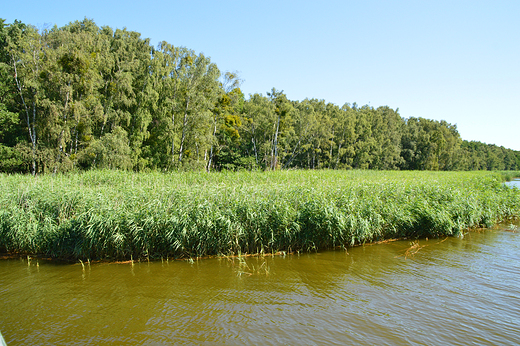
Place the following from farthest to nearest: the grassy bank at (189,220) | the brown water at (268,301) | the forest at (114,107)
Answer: the forest at (114,107) < the grassy bank at (189,220) < the brown water at (268,301)

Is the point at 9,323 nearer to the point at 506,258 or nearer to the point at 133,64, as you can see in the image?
the point at 506,258

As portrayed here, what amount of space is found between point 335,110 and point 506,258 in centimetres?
5045

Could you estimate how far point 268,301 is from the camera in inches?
253

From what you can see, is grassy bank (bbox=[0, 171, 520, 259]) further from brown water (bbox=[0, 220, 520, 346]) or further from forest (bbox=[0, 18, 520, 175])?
forest (bbox=[0, 18, 520, 175])

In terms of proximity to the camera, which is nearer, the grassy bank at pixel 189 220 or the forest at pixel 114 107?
the grassy bank at pixel 189 220

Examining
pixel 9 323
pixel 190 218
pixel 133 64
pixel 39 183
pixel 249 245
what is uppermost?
pixel 133 64

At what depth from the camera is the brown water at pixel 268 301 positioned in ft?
17.2

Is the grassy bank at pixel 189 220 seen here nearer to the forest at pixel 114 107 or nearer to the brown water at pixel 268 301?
the brown water at pixel 268 301

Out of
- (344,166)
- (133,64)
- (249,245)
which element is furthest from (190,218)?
(344,166)

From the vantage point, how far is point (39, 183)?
11.8 m

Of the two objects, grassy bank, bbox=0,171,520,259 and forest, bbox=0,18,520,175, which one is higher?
forest, bbox=0,18,520,175

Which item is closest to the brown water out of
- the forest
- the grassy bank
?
the grassy bank

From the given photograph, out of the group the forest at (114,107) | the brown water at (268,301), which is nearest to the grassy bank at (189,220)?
the brown water at (268,301)

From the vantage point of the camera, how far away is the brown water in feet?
17.2
